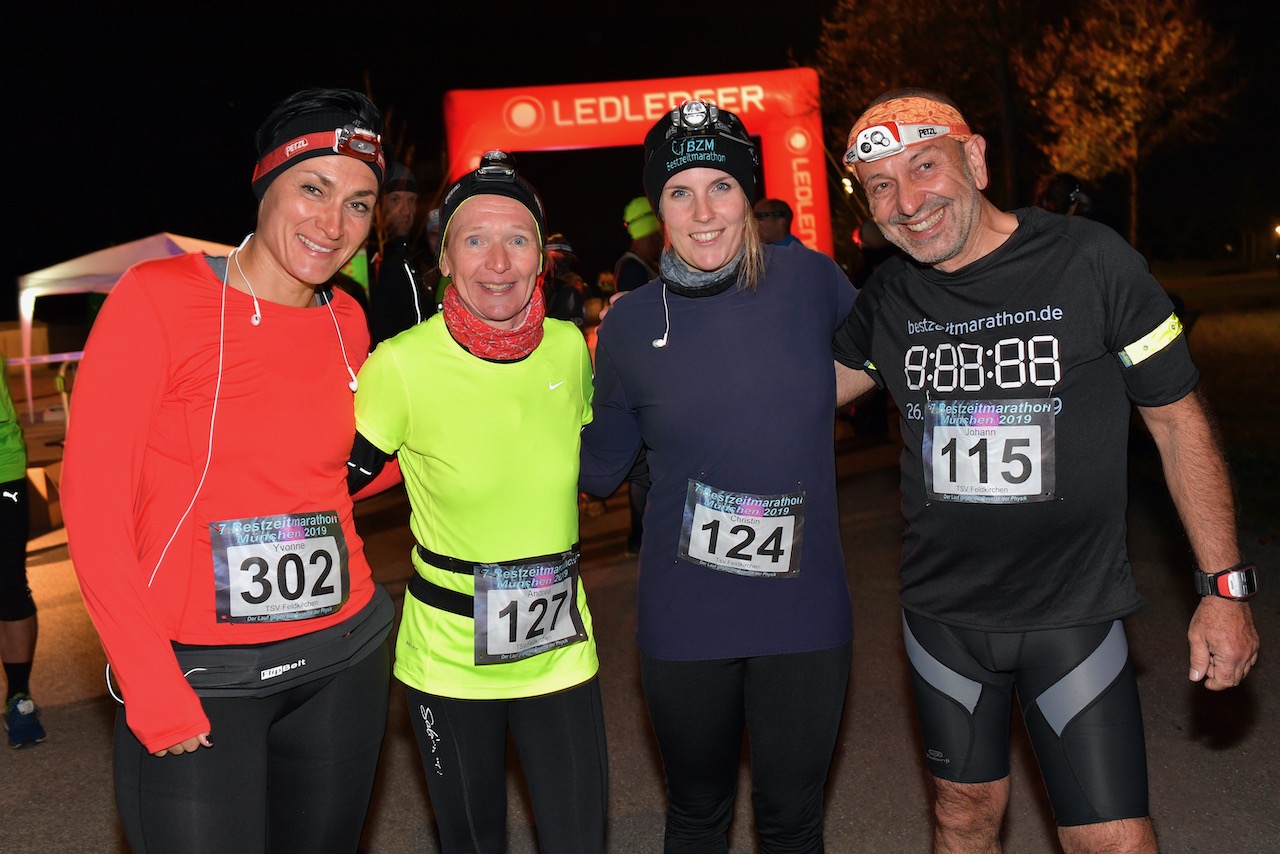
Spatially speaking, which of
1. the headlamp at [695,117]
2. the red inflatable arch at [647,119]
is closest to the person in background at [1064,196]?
the headlamp at [695,117]

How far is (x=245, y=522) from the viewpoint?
2305 mm

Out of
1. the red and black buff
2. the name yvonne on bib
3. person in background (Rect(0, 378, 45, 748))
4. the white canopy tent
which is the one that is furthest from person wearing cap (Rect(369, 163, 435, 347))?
the white canopy tent

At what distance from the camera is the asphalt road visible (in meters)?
3.78

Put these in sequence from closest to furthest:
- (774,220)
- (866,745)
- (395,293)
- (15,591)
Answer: (866,745)
(15,591)
(395,293)
(774,220)

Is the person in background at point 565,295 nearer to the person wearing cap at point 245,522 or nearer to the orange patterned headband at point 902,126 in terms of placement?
the orange patterned headband at point 902,126

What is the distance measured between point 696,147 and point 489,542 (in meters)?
1.13

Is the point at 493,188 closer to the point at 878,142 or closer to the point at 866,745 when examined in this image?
the point at 878,142

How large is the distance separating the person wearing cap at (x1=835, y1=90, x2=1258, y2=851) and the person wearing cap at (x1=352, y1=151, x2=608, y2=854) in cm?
92

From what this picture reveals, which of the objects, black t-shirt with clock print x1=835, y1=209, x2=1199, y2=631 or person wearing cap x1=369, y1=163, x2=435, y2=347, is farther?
person wearing cap x1=369, y1=163, x2=435, y2=347

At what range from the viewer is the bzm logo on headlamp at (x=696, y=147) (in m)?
2.78

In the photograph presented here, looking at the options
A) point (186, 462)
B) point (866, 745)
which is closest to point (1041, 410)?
point (186, 462)

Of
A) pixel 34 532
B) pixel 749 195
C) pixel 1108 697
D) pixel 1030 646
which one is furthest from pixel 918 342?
pixel 34 532

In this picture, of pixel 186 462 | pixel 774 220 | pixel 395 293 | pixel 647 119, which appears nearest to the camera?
pixel 186 462

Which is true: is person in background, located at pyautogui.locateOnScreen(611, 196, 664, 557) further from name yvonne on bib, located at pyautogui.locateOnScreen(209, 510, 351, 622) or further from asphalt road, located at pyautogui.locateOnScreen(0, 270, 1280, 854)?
name yvonne on bib, located at pyautogui.locateOnScreen(209, 510, 351, 622)
